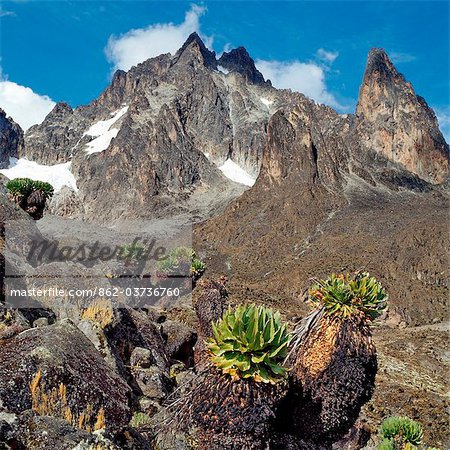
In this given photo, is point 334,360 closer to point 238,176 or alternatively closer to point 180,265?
point 180,265

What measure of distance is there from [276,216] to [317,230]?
37.4 ft

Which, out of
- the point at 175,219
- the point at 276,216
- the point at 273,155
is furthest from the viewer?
the point at 175,219

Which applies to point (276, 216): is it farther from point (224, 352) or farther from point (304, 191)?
point (224, 352)

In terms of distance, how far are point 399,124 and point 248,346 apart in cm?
17344

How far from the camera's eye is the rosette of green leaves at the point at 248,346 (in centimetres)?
612

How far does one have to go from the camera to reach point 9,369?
6.67 m

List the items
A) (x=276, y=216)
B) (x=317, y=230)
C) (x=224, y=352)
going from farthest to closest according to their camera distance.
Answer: (x=276, y=216)
(x=317, y=230)
(x=224, y=352)

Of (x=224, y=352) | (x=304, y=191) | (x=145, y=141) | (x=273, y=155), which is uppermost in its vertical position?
(x=145, y=141)

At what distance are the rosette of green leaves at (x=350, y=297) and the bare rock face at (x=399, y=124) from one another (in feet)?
537

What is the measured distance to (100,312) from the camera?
36.4ft

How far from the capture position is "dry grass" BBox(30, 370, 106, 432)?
21.2 feet

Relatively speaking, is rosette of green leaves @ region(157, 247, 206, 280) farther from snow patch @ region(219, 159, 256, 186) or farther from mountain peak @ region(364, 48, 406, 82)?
mountain peak @ region(364, 48, 406, 82)

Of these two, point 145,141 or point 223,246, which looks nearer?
point 223,246

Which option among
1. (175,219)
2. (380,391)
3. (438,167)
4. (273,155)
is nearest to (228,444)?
(380,391)
